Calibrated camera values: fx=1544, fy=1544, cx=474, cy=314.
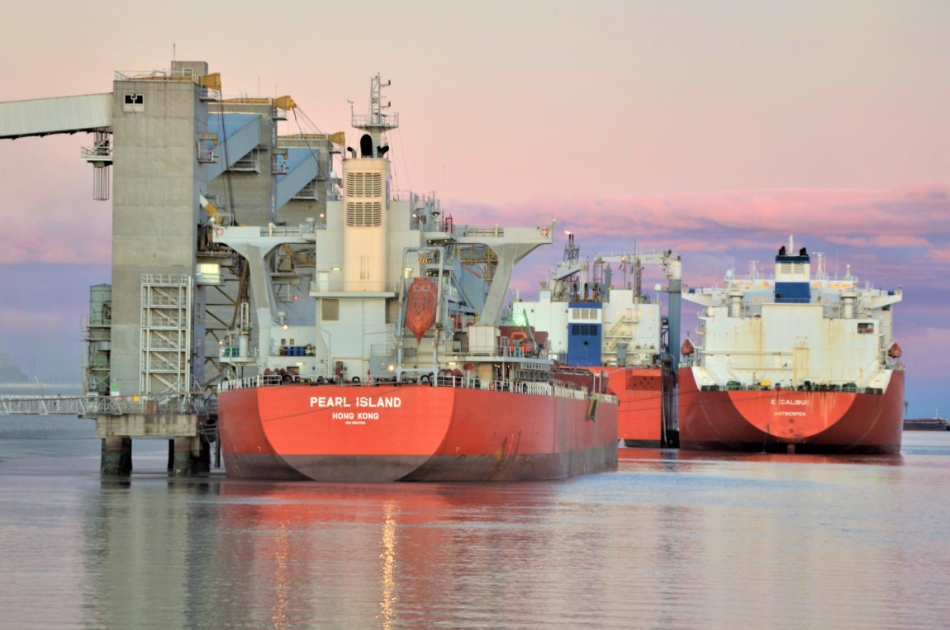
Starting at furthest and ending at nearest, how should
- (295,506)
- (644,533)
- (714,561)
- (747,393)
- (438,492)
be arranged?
(747,393)
(438,492)
(295,506)
(644,533)
(714,561)

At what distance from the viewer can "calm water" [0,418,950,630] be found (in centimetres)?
1930

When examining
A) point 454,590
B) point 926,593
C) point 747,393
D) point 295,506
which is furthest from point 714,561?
point 747,393

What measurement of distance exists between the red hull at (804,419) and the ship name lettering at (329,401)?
34.7m

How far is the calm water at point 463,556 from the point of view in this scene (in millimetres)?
19297

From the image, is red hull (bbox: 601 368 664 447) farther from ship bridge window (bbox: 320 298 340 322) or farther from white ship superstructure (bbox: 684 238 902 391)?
ship bridge window (bbox: 320 298 340 322)

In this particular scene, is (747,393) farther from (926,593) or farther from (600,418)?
(926,593)

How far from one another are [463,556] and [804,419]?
4500cm

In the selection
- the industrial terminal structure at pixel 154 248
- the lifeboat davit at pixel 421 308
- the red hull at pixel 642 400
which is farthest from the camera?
the red hull at pixel 642 400

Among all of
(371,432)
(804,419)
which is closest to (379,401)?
(371,432)

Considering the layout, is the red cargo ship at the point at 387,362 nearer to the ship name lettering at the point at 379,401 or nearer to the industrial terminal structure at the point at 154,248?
the ship name lettering at the point at 379,401

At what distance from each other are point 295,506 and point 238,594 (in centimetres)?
1205

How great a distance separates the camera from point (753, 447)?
6956cm

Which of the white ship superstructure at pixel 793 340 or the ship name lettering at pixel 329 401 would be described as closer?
the ship name lettering at pixel 329 401

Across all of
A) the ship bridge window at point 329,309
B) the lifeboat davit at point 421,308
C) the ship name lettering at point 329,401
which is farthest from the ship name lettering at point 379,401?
the ship bridge window at point 329,309
